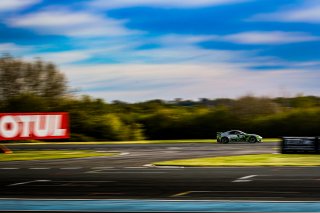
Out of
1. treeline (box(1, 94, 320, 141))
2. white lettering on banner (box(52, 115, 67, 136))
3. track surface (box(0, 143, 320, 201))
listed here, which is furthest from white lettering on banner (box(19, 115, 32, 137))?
treeline (box(1, 94, 320, 141))

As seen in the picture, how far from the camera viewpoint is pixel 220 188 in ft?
54.3

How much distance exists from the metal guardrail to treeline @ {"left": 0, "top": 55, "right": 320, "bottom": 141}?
33194mm

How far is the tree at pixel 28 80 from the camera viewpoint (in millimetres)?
71125

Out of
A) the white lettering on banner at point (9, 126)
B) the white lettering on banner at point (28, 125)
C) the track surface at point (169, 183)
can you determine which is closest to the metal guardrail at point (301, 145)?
the track surface at point (169, 183)

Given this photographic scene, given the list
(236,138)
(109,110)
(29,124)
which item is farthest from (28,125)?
(109,110)

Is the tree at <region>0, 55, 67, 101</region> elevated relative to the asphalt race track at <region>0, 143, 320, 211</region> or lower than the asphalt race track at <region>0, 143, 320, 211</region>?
elevated

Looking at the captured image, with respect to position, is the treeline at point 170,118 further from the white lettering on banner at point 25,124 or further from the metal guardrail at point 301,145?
the metal guardrail at point 301,145

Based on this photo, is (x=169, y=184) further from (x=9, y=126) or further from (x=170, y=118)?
(x=170, y=118)

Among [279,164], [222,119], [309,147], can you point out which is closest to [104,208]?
[279,164]

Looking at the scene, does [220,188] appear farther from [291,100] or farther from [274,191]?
[291,100]

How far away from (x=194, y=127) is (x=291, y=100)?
1311 centimetres

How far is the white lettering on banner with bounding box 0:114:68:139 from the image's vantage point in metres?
40.8

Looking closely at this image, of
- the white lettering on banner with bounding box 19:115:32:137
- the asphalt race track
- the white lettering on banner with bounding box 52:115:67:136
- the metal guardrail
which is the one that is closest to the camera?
the asphalt race track

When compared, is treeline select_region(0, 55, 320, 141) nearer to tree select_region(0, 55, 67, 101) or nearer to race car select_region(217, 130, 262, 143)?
tree select_region(0, 55, 67, 101)
